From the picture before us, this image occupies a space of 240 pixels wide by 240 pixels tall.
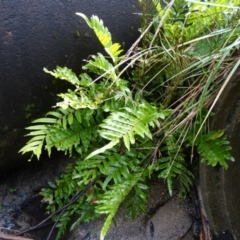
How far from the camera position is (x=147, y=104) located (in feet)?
3.83

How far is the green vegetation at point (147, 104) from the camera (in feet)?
3.82

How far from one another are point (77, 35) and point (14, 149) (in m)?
0.44

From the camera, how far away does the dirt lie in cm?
149

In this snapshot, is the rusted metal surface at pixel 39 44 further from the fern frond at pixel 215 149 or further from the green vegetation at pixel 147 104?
the fern frond at pixel 215 149

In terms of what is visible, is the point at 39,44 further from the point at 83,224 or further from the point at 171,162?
the point at 83,224

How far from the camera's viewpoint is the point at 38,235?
1506 millimetres

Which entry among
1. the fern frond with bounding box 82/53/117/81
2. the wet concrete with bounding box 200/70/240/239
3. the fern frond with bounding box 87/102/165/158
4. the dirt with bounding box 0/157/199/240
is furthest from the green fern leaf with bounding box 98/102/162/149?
the dirt with bounding box 0/157/199/240

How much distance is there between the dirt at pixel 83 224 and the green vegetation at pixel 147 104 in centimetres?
13

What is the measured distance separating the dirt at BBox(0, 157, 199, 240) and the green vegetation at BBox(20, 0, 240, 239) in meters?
0.13

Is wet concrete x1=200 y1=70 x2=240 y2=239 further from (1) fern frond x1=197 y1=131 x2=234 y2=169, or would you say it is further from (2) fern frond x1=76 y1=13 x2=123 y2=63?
(2) fern frond x1=76 y1=13 x2=123 y2=63

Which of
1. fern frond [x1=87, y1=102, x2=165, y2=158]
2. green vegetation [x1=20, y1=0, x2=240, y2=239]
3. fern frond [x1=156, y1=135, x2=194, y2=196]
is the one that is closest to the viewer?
fern frond [x1=87, y1=102, x2=165, y2=158]

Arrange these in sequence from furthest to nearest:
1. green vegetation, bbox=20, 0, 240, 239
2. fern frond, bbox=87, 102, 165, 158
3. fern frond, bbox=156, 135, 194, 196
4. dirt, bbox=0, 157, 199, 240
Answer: dirt, bbox=0, 157, 199, 240, fern frond, bbox=156, 135, 194, 196, green vegetation, bbox=20, 0, 240, 239, fern frond, bbox=87, 102, 165, 158

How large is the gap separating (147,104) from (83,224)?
1.94 feet

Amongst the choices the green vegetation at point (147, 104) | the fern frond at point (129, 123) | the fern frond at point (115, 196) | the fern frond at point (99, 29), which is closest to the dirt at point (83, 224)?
the green vegetation at point (147, 104)
